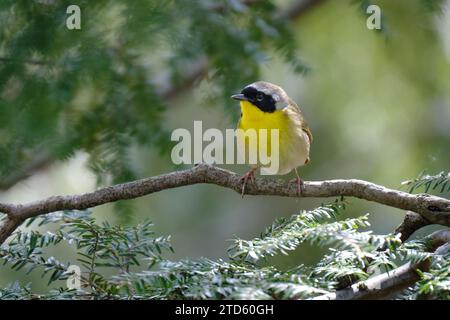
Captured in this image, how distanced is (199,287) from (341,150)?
298cm

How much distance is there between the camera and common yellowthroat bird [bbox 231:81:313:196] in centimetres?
328

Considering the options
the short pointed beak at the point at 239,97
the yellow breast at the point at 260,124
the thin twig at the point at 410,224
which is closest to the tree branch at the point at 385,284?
the thin twig at the point at 410,224

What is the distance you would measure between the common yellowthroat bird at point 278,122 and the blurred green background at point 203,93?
136 mm

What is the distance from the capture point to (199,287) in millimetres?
1556

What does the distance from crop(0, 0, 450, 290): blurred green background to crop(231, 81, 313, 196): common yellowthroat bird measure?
14 centimetres

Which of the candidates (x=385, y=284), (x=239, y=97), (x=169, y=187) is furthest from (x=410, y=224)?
(x=239, y=97)

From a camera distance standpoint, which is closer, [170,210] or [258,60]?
[258,60]

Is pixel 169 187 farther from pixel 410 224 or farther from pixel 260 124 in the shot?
pixel 260 124

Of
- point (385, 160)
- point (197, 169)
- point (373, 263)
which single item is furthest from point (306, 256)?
point (373, 263)

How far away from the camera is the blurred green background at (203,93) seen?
7.84 ft

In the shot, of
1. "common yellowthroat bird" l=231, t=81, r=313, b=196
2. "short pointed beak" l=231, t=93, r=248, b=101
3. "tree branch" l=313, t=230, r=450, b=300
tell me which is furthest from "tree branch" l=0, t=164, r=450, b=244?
"common yellowthroat bird" l=231, t=81, r=313, b=196

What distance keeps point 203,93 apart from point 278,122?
0.43 meters
